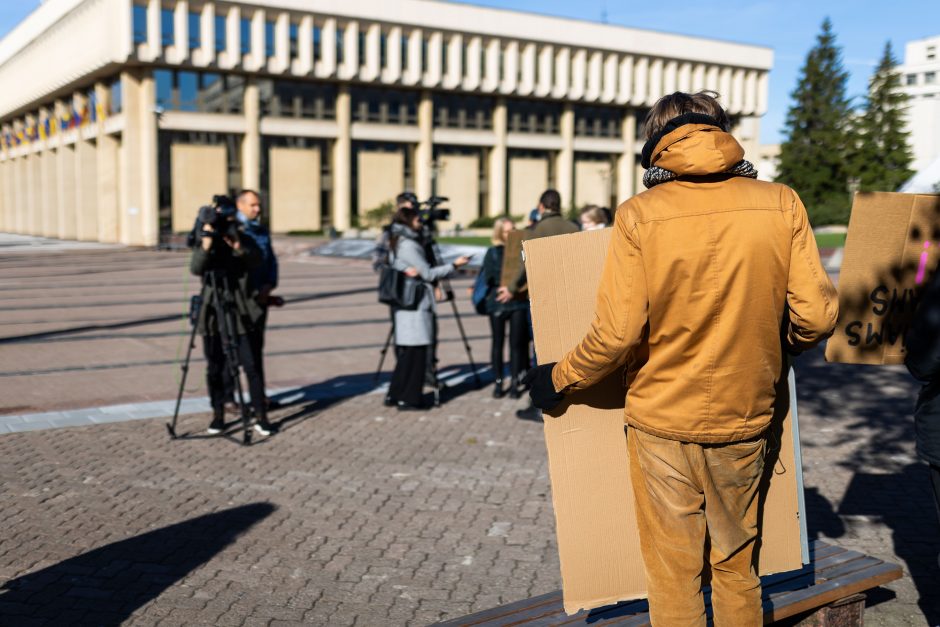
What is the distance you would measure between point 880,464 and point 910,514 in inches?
46.6

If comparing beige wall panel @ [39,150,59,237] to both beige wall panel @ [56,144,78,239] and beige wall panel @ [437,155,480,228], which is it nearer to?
beige wall panel @ [56,144,78,239]

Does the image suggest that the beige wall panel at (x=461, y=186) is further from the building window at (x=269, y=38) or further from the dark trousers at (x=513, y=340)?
the dark trousers at (x=513, y=340)

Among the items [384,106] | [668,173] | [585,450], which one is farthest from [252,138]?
[668,173]

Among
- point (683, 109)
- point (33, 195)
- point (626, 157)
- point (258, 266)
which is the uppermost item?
point (626, 157)

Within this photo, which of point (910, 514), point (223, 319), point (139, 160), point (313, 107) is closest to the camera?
point (910, 514)

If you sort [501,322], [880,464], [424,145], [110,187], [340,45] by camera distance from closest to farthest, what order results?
[880,464], [501,322], [110,187], [340,45], [424,145]

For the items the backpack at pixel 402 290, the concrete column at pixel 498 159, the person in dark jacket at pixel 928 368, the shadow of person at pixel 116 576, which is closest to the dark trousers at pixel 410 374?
the backpack at pixel 402 290

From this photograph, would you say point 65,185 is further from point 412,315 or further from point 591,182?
point 412,315

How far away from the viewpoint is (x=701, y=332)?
8.47ft

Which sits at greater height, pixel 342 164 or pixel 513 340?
pixel 342 164

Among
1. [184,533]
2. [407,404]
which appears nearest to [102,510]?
[184,533]

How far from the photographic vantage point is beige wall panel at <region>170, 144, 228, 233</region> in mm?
50844

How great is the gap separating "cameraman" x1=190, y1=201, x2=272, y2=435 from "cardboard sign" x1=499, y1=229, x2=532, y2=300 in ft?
7.46

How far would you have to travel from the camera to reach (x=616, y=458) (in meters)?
3.10
